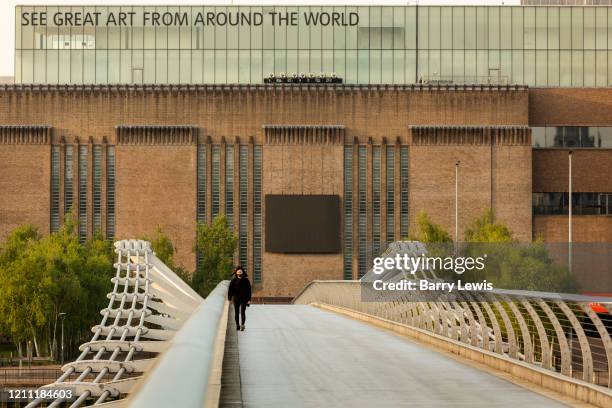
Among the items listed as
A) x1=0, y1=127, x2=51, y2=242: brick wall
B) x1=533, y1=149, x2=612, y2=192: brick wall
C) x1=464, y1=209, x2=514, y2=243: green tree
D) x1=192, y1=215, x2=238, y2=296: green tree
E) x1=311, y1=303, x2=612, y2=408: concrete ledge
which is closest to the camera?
x1=311, y1=303, x2=612, y2=408: concrete ledge

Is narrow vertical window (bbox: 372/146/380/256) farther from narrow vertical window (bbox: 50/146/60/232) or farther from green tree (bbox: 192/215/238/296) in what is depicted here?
narrow vertical window (bbox: 50/146/60/232)

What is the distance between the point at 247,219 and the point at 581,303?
84.2 m

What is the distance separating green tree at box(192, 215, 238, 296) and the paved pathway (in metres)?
62.1

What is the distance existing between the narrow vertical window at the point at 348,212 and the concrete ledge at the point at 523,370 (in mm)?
65882

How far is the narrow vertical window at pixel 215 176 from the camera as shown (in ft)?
322

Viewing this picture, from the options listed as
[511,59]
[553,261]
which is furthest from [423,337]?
[511,59]

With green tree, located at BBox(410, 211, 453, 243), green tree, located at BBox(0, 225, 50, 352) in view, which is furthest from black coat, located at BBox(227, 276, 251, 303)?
green tree, located at BBox(410, 211, 453, 243)

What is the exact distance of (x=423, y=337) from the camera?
93.8 feet

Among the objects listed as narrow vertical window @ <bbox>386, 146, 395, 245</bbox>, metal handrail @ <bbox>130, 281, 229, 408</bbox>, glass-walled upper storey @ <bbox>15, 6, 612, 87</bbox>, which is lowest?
metal handrail @ <bbox>130, 281, 229, 408</bbox>

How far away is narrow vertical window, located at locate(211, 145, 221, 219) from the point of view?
9819cm

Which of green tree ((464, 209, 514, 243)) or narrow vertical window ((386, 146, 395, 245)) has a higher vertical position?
narrow vertical window ((386, 146, 395, 245))

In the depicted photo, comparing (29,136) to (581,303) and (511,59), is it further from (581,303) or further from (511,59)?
(581,303)

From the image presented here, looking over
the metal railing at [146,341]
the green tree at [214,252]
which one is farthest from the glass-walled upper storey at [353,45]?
the metal railing at [146,341]

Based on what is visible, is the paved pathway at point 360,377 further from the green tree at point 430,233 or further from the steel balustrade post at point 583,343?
the green tree at point 430,233
